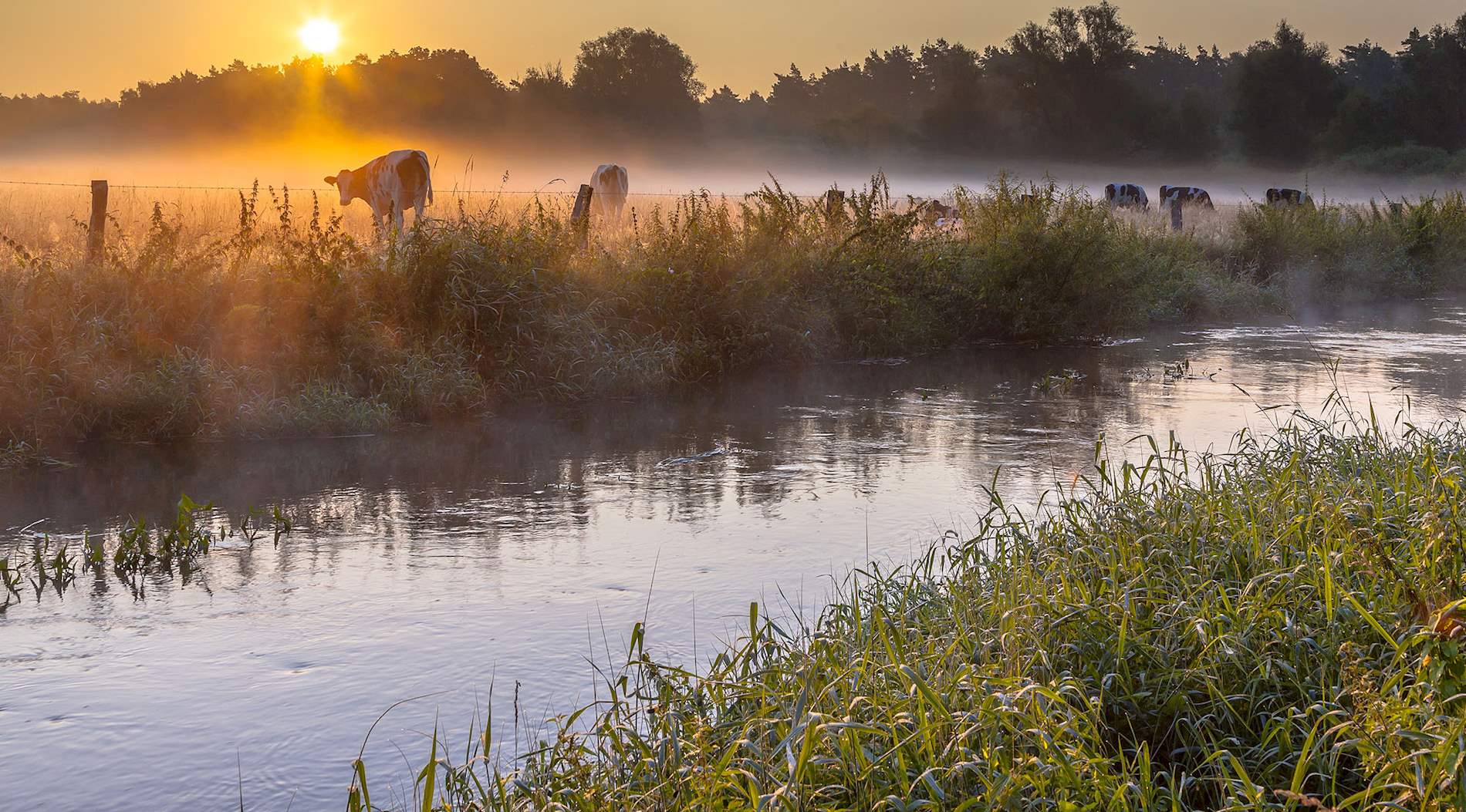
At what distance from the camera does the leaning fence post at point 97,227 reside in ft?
34.9

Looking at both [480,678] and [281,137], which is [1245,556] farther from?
[281,137]

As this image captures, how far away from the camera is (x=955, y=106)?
6094cm

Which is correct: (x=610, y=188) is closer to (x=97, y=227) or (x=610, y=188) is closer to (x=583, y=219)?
(x=583, y=219)

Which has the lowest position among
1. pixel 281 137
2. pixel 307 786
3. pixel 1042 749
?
pixel 307 786

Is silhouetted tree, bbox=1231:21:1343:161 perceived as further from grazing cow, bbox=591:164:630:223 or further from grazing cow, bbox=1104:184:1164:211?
grazing cow, bbox=591:164:630:223

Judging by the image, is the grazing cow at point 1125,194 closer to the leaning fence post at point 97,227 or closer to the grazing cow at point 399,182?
the grazing cow at point 399,182

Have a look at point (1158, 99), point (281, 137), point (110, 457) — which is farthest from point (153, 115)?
point (110, 457)

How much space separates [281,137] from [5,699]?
2065 inches

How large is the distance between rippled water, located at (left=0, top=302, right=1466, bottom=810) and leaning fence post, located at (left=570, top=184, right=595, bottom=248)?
2.00 metres

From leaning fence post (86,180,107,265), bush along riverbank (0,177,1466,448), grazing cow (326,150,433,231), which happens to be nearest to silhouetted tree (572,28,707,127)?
grazing cow (326,150,433,231)

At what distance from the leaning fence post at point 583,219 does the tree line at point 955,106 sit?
41598 millimetres

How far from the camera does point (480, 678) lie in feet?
15.7

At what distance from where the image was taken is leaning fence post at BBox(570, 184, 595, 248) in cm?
1256

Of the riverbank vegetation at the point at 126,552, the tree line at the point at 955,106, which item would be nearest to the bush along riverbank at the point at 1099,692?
the riverbank vegetation at the point at 126,552
